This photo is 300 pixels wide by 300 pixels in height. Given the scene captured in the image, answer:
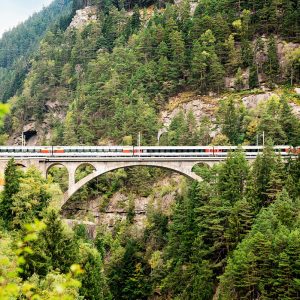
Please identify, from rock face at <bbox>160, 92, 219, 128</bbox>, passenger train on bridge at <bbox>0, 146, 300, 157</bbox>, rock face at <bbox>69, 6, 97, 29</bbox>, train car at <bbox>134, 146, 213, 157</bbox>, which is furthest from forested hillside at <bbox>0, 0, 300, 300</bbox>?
passenger train on bridge at <bbox>0, 146, 300, 157</bbox>

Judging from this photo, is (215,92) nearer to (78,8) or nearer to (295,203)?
(295,203)

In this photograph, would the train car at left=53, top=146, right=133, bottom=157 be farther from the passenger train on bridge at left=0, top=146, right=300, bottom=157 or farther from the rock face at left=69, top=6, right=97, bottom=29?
the rock face at left=69, top=6, right=97, bottom=29

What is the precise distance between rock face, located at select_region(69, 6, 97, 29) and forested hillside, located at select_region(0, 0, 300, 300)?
1087 mm

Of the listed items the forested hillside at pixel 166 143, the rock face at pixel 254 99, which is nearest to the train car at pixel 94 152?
the forested hillside at pixel 166 143

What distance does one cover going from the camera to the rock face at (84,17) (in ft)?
411

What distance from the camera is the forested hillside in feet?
132

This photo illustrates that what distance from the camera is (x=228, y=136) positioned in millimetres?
68938

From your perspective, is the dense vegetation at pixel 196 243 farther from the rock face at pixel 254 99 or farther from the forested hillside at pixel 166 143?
the rock face at pixel 254 99

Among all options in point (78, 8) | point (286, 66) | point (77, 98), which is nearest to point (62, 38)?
point (78, 8)

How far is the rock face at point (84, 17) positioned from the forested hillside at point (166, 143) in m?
1.09

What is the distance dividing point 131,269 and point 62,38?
78.6 meters

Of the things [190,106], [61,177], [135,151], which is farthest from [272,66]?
[61,177]

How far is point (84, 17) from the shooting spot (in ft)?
417

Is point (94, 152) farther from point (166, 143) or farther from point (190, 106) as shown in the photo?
point (190, 106)
